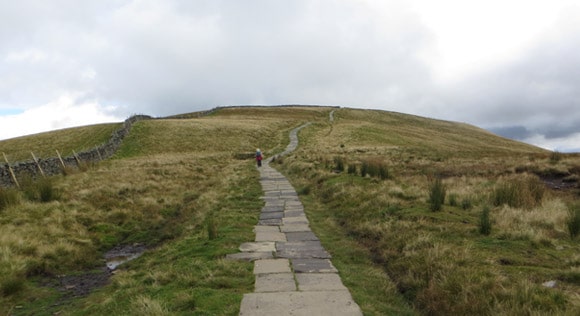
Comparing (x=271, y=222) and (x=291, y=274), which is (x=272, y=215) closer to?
(x=271, y=222)

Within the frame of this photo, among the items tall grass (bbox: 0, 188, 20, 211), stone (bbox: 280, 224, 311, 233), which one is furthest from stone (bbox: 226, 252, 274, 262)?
tall grass (bbox: 0, 188, 20, 211)

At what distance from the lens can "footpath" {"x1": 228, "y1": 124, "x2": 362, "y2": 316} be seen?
4758 millimetres

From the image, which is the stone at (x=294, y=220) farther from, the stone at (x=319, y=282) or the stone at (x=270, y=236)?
the stone at (x=319, y=282)

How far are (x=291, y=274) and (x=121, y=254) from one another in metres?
5.27

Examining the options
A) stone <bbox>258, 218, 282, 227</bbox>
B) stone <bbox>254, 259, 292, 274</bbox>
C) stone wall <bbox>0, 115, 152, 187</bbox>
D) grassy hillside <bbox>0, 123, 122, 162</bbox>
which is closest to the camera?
stone <bbox>254, 259, 292, 274</bbox>

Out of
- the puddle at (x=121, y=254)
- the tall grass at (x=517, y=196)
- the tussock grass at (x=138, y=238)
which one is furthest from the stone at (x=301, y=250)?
the tall grass at (x=517, y=196)

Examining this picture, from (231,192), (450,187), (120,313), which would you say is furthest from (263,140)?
(120,313)

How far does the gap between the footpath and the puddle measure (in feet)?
9.54

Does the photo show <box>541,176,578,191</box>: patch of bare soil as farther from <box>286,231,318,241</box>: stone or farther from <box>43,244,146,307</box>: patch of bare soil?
<box>43,244,146,307</box>: patch of bare soil

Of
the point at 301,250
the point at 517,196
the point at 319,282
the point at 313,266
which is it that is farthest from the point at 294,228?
the point at 517,196

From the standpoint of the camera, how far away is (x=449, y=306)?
470 cm

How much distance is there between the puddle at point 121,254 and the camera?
28.6ft

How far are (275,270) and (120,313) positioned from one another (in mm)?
2238

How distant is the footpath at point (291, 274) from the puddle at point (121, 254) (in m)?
2.91
